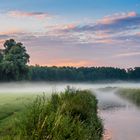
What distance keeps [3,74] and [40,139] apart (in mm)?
100367

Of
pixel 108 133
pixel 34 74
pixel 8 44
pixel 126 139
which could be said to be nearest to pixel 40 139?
pixel 126 139

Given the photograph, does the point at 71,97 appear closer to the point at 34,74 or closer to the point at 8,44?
the point at 8,44

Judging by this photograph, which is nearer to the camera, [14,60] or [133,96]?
[133,96]

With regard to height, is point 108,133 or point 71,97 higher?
point 71,97

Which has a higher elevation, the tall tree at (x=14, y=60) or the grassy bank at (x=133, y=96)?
the tall tree at (x=14, y=60)

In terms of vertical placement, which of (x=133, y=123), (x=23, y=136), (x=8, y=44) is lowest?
(x=133, y=123)

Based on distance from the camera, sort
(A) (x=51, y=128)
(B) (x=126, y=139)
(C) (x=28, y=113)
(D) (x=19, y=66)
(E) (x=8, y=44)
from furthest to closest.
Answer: (E) (x=8, y=44), (D) (x=19, y=66), (B) (x=126, y=139), (C) (x=28, y=113), (A) (x=51, y=128)

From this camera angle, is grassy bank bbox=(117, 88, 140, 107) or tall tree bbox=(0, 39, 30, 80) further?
tall tree bbox=(0, 39, 30, 80)

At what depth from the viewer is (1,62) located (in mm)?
111500

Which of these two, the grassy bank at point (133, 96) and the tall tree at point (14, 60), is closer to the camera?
the grassy bank at point (133, 96)

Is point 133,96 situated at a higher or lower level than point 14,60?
lower

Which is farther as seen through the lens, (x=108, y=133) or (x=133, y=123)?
(x=133, y=123)

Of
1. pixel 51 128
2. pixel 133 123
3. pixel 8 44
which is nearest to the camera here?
pixel 51 128

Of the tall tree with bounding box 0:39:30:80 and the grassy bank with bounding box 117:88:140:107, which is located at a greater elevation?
the tall tree with bounding box 0:39:30:80
